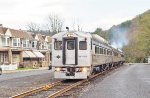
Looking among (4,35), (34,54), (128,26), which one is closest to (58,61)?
(4,35)

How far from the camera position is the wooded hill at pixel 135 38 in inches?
Answer: 3676

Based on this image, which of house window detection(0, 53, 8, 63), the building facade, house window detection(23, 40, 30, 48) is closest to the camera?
house window detection(0, 53, 8, 63)

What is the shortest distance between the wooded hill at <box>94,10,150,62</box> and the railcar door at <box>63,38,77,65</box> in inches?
2642

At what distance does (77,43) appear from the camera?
993 inches

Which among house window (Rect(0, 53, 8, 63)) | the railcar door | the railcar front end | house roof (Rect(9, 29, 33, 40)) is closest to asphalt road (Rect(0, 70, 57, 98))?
the railcar front end

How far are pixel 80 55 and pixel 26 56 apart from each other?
49076 millimetres

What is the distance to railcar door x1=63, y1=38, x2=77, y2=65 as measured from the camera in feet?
81.9

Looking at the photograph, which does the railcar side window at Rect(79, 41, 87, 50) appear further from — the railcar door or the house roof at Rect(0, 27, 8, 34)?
the house roof at Rect(0, 27, 8, 34)

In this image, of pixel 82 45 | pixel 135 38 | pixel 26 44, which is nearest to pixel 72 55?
pixel 82 45

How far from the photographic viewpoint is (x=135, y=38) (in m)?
138

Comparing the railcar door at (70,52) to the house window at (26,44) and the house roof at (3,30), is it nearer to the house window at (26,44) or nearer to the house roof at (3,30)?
the house roof at (3,30)

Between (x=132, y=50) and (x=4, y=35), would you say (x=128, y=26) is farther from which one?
(x=4, y=35)

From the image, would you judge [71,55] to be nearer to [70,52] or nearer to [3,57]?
[70,52]

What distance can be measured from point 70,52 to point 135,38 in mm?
115325
